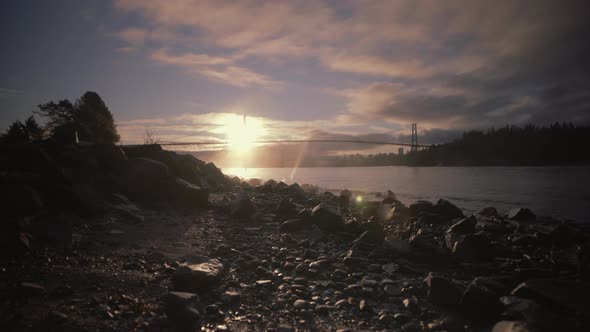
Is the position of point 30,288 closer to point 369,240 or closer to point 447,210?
point 369,240

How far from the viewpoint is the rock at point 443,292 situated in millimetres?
4141

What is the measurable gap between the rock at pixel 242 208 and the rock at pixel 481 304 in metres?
7.16

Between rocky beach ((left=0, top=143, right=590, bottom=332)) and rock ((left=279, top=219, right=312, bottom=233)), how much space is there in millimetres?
36

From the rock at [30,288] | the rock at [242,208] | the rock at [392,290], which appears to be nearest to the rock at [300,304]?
the rock at [392,290]

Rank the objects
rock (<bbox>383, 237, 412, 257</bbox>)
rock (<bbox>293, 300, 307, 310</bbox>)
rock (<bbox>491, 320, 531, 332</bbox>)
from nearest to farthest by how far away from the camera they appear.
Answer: rock (<bbox>491, 320, 531, 332</bbox>), rock (<bbox>293, 300, 307, 310</bbox>), rock (<bbox>383, 237, 412, 257</bbox>)

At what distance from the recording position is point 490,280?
14.6ft

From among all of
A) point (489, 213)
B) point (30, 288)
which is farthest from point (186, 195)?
point (489, 213)

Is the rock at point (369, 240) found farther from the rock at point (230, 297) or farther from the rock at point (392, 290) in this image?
the rock at point (230, 297)

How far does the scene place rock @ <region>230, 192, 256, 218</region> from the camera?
959 centimetres

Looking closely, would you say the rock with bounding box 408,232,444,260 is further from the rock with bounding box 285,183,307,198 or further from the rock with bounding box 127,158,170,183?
the rock with bounding box 285,183,307,198

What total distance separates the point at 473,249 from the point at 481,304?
2.97m

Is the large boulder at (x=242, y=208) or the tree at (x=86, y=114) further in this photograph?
the tree at (x=86, y=114)

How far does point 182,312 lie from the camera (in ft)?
10.7

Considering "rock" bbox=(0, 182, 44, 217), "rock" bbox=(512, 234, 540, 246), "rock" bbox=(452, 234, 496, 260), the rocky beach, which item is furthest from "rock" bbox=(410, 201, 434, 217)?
"rock" bbox=(0, 182, 44, 217)
